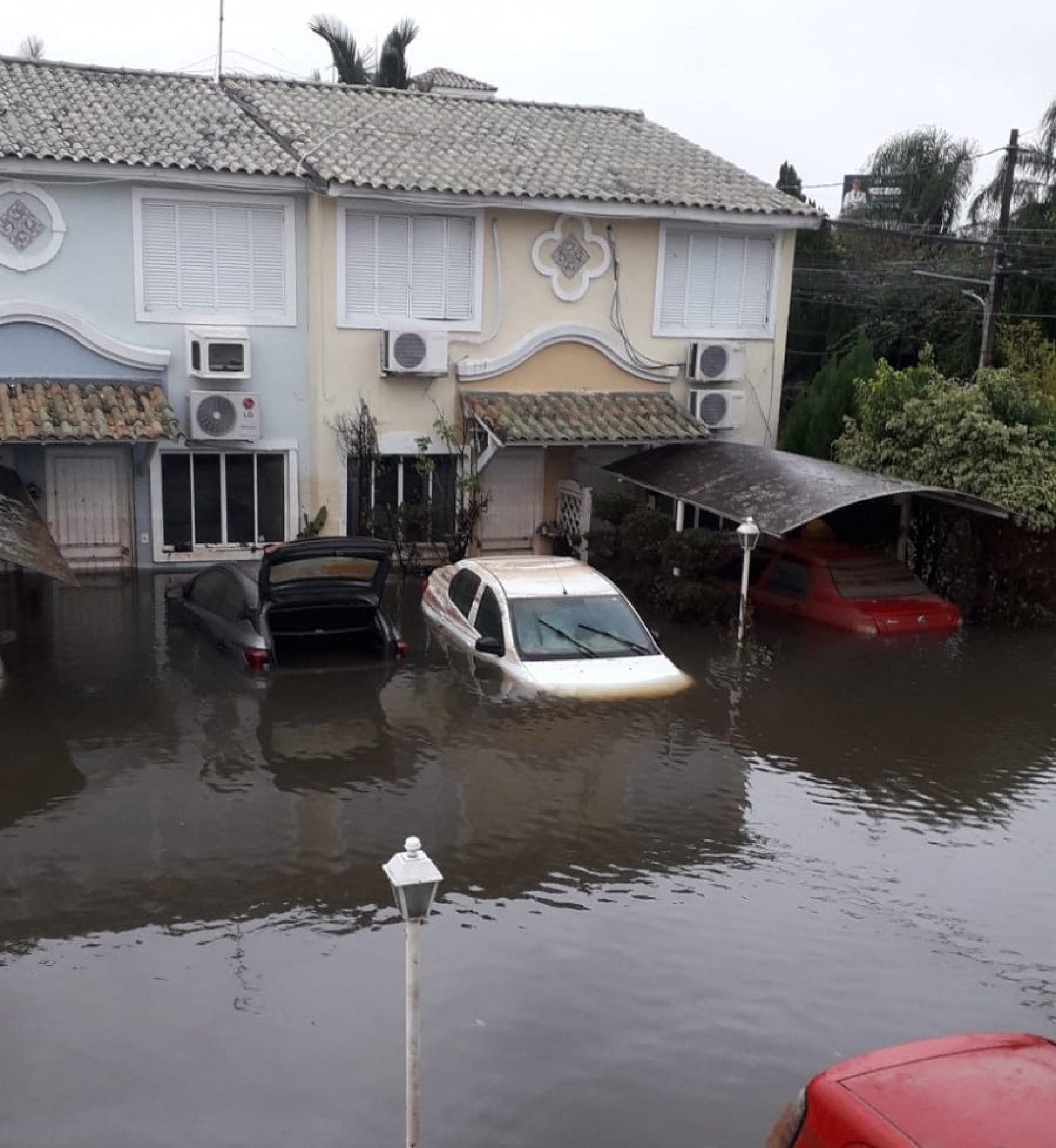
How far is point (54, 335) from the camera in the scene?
1638cm

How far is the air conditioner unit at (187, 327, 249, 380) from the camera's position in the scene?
1659 cm

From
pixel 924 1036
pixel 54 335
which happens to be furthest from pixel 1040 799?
pixel 54 335

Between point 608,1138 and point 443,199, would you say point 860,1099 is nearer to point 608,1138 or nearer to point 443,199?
point 608,1138

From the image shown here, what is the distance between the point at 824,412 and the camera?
1938 cm

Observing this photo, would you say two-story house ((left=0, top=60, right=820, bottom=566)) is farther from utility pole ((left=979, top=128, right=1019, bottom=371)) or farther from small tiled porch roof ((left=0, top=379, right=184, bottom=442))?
utility pole ((left=979, top=128, right=1019, bottom=371))

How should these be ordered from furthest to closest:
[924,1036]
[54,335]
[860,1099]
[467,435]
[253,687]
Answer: [467,435] → [54,335] → [253,687] → [924,1036] → [860,1099]

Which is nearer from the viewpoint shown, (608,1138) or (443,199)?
(608,1138)

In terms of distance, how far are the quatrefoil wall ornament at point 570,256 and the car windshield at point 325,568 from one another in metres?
7.04

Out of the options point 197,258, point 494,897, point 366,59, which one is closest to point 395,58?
point 366,59

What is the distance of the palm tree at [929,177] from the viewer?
35.1m

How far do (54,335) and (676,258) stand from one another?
30.2 feet

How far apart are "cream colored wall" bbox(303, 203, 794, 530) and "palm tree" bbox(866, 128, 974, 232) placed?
18.3 metres

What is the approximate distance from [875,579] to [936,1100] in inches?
471

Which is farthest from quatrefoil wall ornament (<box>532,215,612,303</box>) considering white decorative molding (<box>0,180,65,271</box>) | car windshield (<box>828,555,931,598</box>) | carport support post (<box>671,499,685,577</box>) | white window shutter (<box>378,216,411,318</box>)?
white decorative molding (<box>0,180,65,271</box>)
